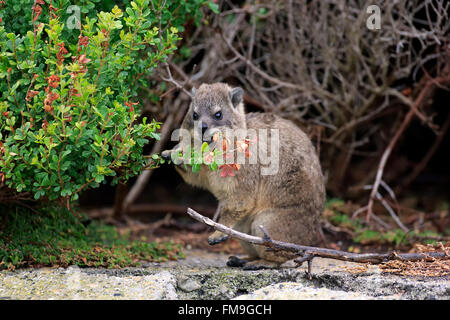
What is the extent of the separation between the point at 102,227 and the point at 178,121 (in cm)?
186

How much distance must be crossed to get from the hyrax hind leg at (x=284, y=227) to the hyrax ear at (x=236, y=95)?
1.16 metres

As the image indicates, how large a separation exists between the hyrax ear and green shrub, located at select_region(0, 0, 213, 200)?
3.56 feet

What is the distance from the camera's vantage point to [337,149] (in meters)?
7.97

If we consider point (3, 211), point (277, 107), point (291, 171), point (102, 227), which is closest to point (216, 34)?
point (277, 107)

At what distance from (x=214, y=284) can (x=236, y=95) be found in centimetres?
204

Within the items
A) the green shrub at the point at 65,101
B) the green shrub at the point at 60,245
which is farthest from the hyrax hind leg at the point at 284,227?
the green shrub at the point at 65,101

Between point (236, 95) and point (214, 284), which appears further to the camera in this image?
point (236, 95)

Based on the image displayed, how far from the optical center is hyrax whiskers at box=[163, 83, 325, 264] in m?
5.16

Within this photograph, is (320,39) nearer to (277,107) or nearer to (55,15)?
(277,107)

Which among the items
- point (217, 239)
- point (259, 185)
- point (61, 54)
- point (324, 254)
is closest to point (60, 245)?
point (217, 239)

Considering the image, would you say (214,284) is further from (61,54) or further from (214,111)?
(61,54)

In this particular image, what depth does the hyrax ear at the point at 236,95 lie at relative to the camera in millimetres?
5410

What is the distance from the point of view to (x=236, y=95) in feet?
17.8

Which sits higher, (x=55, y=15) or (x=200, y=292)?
(x=55, y=15)
